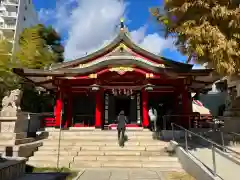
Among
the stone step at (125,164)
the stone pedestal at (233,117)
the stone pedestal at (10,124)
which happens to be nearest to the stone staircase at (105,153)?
the stone step at (125,164)

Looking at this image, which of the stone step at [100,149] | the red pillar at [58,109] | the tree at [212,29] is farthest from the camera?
the red pillar at [58,109]

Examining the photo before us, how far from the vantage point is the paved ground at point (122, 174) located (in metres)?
7.16

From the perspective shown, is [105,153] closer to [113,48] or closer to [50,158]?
Answer: [50,158]

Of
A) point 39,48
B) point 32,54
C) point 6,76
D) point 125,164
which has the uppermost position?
point 39,48

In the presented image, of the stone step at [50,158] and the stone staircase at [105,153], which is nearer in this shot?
the stone staircase at [105,153]

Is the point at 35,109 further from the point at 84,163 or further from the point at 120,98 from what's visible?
the point at 84,163

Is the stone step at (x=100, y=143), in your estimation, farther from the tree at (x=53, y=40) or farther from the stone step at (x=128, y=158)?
the tree at (x=53, y=40)

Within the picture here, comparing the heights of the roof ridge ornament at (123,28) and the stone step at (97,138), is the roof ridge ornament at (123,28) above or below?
above

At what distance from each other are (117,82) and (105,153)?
6415mm

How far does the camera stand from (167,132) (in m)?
12.1

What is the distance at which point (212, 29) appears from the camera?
8.02m

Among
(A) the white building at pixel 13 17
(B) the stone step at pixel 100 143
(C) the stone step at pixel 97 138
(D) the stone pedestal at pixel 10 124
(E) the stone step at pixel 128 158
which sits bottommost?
(E) the stone step at pixel 128 158

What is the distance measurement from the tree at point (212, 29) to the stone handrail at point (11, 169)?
652 cm

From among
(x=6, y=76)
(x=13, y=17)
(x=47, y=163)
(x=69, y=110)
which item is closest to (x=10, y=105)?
(x=47, y=163)
